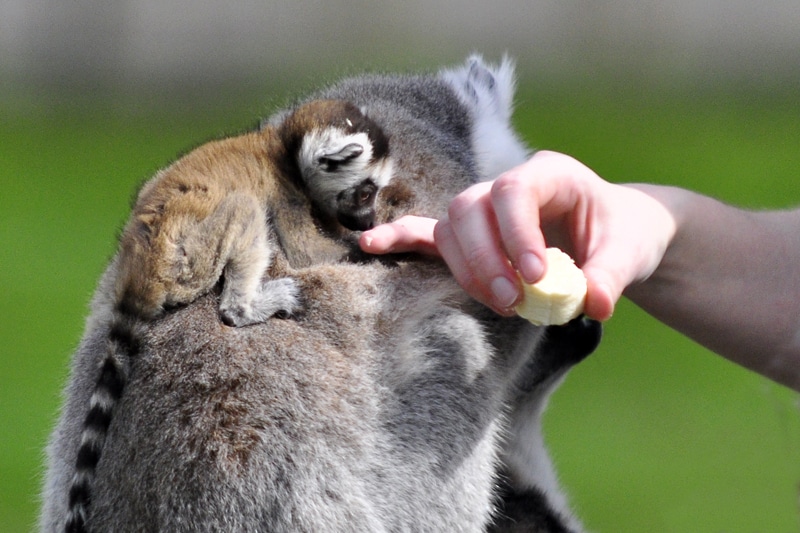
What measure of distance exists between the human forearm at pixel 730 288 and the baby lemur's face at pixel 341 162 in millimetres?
532

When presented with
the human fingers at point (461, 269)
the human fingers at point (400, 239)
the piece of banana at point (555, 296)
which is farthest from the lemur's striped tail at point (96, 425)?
the piece of banana at point (555, 296)

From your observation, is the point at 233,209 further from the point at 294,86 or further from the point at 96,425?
the point at 294,86

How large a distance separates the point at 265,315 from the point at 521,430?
2.11 feet

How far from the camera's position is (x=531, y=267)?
1.28 meters

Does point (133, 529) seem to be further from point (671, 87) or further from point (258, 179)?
point (671, 87)

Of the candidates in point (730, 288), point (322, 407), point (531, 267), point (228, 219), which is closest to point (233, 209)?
point (228, 219)

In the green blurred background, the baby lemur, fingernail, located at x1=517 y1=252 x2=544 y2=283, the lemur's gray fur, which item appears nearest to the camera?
fingernail, located at x1=517 y1=252 x2=544 y2=283

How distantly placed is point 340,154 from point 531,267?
70 cm

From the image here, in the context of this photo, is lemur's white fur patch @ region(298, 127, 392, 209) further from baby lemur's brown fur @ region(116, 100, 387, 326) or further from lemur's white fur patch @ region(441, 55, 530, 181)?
lemur's white fur patch @ region(441, 55, 530, 181)

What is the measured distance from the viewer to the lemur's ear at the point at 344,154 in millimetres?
1871

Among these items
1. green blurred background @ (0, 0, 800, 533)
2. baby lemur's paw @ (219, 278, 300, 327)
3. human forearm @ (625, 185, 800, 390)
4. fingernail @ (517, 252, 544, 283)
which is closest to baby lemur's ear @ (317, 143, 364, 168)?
baby lemur's paw @ (219, 278, 300, 327)

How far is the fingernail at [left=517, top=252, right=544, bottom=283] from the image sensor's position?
4.20 feet

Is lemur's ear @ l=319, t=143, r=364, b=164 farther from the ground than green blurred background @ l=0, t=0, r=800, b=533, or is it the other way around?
lemur's ear @ l=319, t=143, r=364, b=164

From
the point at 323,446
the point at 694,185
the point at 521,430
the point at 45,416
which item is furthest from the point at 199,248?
the point at 694,185
